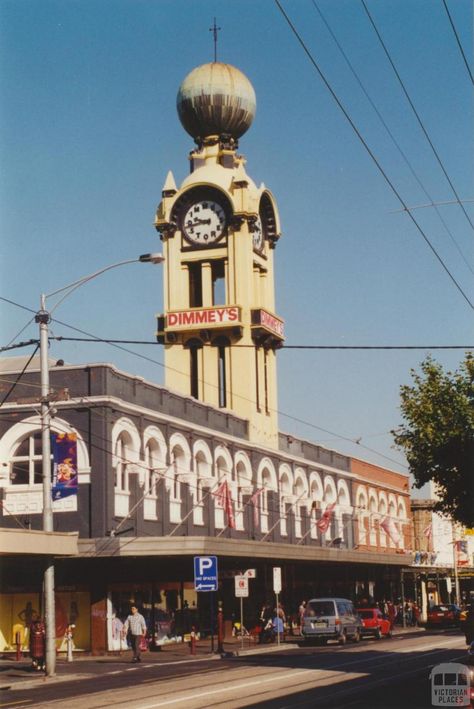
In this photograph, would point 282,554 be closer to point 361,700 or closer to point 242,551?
point 242,551

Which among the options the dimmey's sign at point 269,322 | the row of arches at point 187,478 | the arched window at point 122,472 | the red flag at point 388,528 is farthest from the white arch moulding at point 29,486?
the red flag at point 388,528

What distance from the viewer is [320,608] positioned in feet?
147

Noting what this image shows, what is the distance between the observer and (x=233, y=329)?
2443 inches

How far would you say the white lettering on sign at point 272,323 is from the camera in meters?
62.2

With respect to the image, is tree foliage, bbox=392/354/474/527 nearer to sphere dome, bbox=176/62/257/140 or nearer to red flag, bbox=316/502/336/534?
red flag, bbox=316/502/336/534

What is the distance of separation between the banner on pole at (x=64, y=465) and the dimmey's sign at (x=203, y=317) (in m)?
21.7

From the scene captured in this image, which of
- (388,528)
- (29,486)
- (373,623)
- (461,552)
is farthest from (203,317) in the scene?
(461,552)

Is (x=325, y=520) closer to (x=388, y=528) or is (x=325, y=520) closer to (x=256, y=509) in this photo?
(x=256, y=509)

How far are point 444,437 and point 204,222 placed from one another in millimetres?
33512

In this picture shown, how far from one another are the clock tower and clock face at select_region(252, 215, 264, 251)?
0.27 feet

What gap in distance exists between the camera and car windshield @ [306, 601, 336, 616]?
44.7 meters

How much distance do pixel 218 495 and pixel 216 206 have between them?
69.8 ft

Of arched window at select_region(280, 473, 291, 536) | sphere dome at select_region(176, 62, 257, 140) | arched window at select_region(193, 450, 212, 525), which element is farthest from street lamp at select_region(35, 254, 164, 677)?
sphere dome at select_region(176, 62, 257, 140)

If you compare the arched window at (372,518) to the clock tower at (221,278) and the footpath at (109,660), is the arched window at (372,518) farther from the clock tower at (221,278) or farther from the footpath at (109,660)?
the footpath at (109,660)
